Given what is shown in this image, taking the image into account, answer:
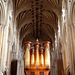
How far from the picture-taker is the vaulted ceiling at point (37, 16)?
2417cm

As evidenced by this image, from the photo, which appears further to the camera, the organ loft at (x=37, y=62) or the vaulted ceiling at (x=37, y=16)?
the vaulted ceiling at (x=37, y=16)

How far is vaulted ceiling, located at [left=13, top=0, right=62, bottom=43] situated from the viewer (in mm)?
24167

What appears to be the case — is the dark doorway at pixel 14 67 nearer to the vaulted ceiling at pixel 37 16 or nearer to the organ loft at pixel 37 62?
the organ loft at pixel 37 62

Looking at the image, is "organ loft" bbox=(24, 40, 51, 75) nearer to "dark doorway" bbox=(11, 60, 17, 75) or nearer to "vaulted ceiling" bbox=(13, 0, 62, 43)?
"dark doorway" bbox=(11, 60, 17, 75)

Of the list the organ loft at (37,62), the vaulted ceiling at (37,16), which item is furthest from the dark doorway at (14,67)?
the vaulted ceiling at (37,16)

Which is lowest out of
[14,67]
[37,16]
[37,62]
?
[14,67]

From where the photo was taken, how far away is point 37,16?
2820 cm

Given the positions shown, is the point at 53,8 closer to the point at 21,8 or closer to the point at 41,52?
the point at 21,8

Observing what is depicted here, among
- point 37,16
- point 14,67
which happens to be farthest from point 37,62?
point 37,16

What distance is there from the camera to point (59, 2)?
74.9ft

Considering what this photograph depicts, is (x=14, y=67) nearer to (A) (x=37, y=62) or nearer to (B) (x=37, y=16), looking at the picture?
(A) (x=37, y=62)

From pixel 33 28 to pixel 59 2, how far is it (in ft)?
32.4

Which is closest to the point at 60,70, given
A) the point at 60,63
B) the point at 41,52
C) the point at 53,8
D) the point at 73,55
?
the point at 60,63

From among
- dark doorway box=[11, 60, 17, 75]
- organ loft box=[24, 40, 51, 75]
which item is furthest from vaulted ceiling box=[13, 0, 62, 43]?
organ loft box=[24, 40, 51, 75]
